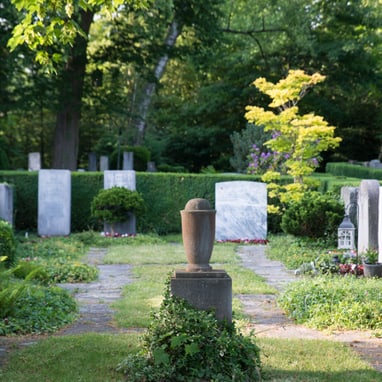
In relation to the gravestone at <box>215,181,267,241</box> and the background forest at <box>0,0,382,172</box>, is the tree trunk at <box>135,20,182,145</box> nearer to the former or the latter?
the background forest at <box>0,0,382,172</box>

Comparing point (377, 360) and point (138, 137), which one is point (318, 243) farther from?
point (138, 137)

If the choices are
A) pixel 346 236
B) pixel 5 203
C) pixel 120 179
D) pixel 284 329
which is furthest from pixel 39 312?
pixel 120 179

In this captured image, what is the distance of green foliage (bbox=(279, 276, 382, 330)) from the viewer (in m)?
7.69

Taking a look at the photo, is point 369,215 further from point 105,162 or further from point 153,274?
point 105,162

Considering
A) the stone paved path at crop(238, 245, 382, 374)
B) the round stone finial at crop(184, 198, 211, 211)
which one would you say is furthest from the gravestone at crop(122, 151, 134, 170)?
the round stone finial at crop(184, 198, 211, 211)

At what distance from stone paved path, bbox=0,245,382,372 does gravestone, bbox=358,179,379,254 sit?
4.58 ft

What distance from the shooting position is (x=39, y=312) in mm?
7910

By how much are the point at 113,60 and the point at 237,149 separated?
5.91 meters

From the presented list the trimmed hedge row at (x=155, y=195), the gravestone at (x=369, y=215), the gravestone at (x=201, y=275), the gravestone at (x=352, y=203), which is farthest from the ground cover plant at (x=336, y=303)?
the trimmed hedge row at (x=155, y=195)

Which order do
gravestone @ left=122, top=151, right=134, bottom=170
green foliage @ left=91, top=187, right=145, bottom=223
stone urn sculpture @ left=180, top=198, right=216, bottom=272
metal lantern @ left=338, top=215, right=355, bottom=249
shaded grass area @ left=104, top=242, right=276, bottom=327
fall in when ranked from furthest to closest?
1. gravestone @ left=122, top=151, right=134, bottom=170
2. green foliage @ left=91, top=187, right=145, bottom=223
3. metal lantern @ left=338, top=215, right=355, bottom=249
4. shaded grass area @ left=104, top=242, right=276, bottom=327
5. stone urn sculpture @ left=180, top=198, right=216, bottom=272

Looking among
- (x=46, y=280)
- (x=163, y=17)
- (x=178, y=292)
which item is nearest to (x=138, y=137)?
(x=163, y=17)

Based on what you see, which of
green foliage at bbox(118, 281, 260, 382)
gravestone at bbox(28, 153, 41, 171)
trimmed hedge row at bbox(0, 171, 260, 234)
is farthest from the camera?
gravestone at bbox(28, 153, 41, 171)

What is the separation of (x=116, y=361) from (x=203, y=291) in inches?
36.9

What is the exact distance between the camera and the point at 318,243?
45.9ft
